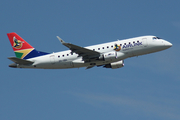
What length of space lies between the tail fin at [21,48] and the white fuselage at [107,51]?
2.43 meters

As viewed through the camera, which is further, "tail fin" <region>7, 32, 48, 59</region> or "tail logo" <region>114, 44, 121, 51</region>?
"tail fin" <region>7, 32, 48, 59</region>

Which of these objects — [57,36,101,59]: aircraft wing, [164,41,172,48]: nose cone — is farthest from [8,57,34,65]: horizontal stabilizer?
[164,41,172,48]: nose cone

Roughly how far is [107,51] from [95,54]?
2.42 m

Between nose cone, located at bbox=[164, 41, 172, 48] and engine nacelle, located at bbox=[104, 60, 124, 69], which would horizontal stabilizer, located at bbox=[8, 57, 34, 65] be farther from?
nose cone, located at bbox=[164, 41, 172, 48]

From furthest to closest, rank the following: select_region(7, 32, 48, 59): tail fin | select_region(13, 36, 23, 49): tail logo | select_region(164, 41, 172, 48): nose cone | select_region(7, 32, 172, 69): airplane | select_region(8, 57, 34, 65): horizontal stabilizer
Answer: select_region(13, 36, 23, 49): tail logo < select_region(7, 32, 48, 59): tail fin < select_region(164, 41, 172, 48): nose cone < select_region(8, 57, 34, 65): horizontal stabilizer < select_region(7, 32, 172, 69): airplane

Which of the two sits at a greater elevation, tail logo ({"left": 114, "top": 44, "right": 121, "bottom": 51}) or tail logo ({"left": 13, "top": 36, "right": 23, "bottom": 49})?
tail logo ({"left": 13, "top": 36, "right": 23, "bottom": 49})

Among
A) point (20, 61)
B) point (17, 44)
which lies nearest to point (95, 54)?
point (20, 61)

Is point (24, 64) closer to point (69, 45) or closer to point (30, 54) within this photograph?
point (30, 54)

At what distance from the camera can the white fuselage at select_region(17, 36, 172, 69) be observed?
194ft

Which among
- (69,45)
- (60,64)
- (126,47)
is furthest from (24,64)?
(126,47)

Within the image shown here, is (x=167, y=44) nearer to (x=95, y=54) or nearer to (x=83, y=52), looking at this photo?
(x=95, y=54)

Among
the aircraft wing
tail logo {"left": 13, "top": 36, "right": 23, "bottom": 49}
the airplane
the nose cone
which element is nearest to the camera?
the aircraft wing

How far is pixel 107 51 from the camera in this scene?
5950cm

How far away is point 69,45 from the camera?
56.6 m
